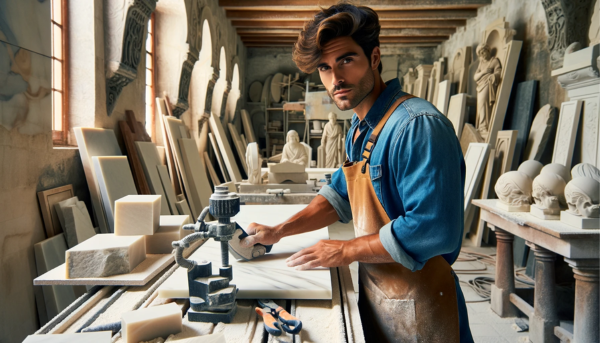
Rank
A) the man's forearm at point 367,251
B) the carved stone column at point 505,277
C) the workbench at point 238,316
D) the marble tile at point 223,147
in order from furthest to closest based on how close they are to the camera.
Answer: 1. the marble tile at point 223,147
2. the carved stone column at point 505,277
3. the man's forearm at point 367,251
4. the workbench at point 238,316

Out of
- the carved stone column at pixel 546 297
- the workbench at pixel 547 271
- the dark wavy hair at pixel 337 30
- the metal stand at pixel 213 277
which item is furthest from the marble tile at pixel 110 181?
the carved stone column at pixel 546 297

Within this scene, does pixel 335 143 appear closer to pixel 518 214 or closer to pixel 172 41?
pixel 172 41

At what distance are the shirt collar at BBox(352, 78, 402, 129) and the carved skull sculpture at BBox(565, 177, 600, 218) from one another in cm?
A: 236

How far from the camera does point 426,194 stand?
1.22m

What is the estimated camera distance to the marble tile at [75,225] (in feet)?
10.5

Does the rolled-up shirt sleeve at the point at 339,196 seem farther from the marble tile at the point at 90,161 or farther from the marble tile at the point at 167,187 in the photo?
the marble tile at the point at 167,187

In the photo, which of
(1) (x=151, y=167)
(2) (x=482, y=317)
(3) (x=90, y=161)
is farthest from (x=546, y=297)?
(1) (x=151, y=167)

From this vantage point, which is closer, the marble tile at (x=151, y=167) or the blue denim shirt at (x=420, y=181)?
the blue denim shirt at (x=420, y=181)

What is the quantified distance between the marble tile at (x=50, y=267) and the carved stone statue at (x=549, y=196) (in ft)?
13.2

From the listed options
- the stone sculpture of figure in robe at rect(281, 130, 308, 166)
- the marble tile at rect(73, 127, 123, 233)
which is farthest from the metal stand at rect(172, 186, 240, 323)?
the stone sculpture of figure in robe at rect(281, 130, 308, 166)

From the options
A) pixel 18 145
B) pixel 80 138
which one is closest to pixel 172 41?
pixel 80 138

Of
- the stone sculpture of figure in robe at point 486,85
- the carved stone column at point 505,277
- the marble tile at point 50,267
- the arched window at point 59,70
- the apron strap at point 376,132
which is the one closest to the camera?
the apron strap at point 376,132

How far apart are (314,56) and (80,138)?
3.02 meters

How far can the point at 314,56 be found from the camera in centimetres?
152
